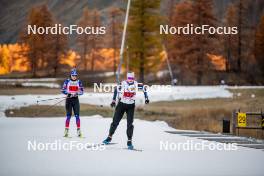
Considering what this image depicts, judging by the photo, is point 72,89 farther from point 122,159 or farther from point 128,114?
point 122,159

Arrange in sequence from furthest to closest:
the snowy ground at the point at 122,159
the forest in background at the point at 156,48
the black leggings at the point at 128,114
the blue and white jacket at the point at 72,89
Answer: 1. the forest in background at the point at 156,48
2. the blue and white jacket at the point at 72,89
3. the black leggings at the point at 128,114
4. the snowy ground at the point at 122,159

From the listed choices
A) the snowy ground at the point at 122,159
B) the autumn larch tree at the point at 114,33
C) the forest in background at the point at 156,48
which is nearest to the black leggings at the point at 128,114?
the snowy ground at the point at 122,159

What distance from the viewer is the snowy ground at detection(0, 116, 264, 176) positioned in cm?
1041

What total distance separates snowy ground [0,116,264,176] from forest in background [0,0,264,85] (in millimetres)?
32245

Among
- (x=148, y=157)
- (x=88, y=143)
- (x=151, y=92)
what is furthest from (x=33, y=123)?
(x=151, y=92)

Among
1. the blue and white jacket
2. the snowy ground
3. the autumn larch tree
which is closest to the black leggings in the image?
the snowy ground

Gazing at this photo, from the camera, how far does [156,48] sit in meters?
57.7

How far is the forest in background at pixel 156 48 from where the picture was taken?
179 feet

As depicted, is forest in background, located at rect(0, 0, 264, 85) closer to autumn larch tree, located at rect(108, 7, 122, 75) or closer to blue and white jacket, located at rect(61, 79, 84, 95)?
autumn larch tree, located at rect(108, 7, 122, 75)

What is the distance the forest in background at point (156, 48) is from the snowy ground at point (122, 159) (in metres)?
32.2

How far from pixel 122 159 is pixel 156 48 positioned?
152 feet

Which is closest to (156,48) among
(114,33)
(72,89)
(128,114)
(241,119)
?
(114,33)

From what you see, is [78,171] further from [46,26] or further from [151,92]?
[46,26]

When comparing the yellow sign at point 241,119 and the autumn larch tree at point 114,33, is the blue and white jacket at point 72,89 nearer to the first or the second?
the yellow sign at point 241,119
